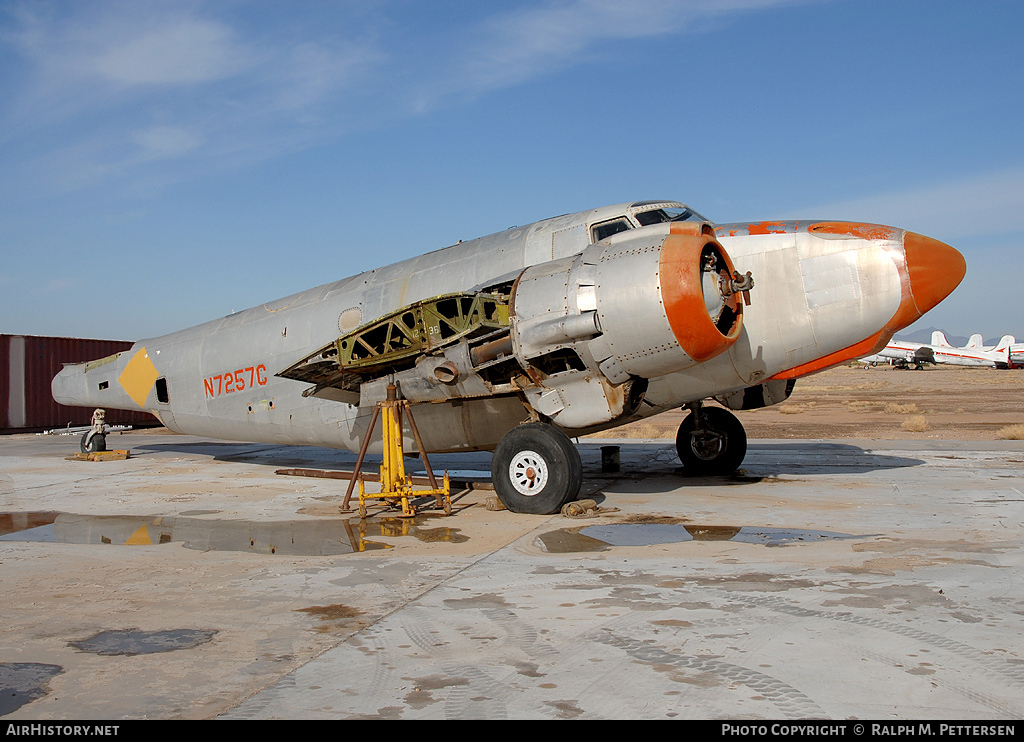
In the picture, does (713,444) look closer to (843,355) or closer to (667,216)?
(843,355)

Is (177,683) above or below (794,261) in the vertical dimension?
below

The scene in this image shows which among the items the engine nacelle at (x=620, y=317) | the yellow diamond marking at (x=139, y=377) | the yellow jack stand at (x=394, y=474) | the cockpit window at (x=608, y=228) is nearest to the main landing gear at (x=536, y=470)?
the engine nacelle at (x=620, y=317)

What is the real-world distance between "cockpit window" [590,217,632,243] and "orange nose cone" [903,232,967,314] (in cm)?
344

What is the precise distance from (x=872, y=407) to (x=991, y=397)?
402 inches

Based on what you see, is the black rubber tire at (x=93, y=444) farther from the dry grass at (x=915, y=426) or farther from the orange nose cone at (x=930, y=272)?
the dry grass at (x=915, y=426)

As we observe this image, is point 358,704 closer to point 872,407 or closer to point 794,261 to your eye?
point 794,261

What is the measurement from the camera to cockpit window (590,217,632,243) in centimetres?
1056

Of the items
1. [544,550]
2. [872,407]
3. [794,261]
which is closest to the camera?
[544,550]

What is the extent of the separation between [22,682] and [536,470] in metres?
6.29

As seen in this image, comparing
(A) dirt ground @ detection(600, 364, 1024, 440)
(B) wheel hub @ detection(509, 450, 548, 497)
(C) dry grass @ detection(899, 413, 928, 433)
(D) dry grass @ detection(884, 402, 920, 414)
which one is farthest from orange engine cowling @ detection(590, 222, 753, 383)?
(D) dry grass @ detection(884, 402, 920, 414)

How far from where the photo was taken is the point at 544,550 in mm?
8062

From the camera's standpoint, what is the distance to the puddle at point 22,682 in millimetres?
4336
